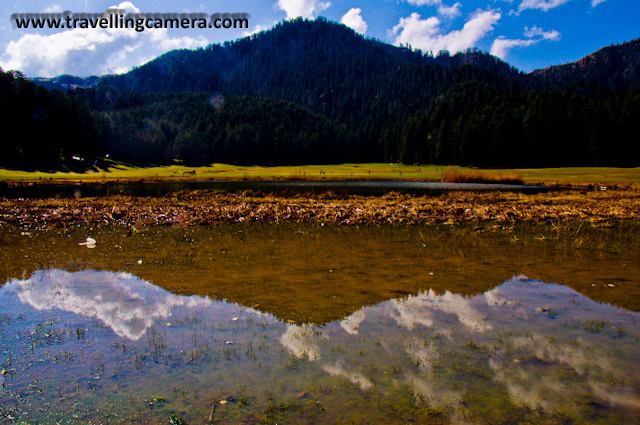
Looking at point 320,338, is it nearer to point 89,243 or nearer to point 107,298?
point 107,298

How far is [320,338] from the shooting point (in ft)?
21.1

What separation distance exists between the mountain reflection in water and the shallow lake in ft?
0.09

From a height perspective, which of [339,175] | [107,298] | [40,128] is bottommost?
[107,298]

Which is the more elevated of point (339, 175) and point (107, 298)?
point (339, 175)

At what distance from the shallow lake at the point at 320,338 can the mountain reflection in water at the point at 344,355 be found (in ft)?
0.09

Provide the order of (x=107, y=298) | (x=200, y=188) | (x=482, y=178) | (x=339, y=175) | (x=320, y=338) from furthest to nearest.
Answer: (x=339, y=175) < (x=482, y=178) < (x=200, y=188) < (x=107, y=298) < (x=320, y=338)

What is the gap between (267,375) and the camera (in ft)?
17.2

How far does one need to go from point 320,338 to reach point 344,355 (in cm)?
71

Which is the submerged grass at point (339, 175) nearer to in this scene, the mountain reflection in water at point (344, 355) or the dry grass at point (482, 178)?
the dry grass at point (482, 178)

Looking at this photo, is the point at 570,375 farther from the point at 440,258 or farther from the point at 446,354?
the point at 440,258

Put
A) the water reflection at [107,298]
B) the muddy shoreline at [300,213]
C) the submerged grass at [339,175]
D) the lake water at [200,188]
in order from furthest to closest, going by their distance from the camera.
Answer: the submerged grass at [339,175] → the lake water at [200,188] → the muddy shoreline at [300,213] → the water reflection at [107,298]

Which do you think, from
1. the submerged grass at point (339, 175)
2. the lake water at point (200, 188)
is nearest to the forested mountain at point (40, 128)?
the submerged grass at point (339, 175)

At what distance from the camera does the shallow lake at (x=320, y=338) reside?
181 inches

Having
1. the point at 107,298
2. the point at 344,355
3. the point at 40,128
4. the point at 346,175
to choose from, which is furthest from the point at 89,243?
the point at 40,128
